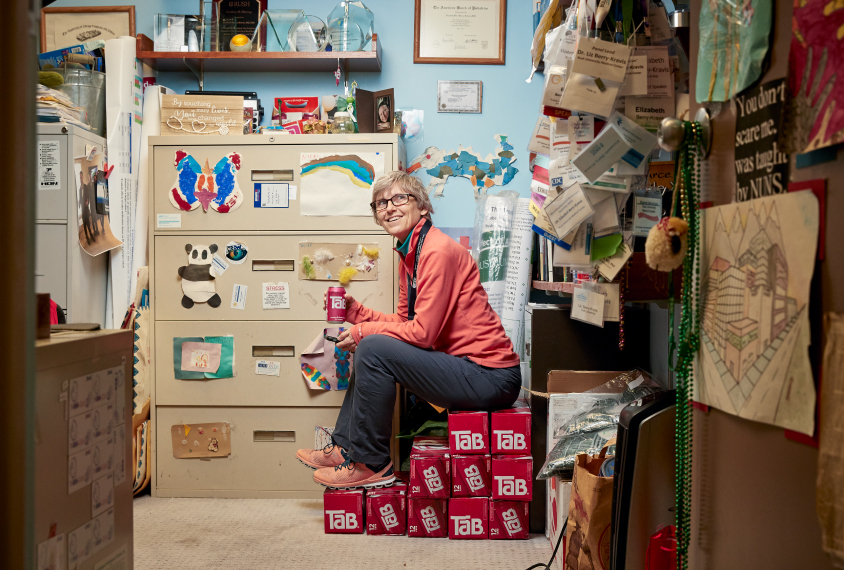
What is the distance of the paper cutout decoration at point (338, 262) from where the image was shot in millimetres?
2305

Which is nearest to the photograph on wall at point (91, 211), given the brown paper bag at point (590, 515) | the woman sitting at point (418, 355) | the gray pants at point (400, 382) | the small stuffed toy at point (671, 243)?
the woman sitting at point (418, 355)

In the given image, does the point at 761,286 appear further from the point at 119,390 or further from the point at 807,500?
the point at 119,390

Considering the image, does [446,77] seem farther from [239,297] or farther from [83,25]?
[83,25]

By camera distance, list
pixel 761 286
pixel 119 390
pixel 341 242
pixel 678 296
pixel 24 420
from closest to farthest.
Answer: pixel 24 420
pixel 761 286
pixel 119 390
pixel 678 296
pixel 341 242

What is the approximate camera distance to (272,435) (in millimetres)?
2334

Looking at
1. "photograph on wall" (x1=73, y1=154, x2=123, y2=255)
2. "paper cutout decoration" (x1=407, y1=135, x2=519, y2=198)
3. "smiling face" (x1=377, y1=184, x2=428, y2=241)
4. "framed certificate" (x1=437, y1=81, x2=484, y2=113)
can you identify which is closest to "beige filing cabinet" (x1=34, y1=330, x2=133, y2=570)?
"smiling face" (x1=377, y1=184, x2=428, y2=241)

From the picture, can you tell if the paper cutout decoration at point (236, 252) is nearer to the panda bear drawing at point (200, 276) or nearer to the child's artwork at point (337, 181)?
the panda bear drawing at point (200, 276)

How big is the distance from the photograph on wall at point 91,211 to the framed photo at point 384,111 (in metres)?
1.10

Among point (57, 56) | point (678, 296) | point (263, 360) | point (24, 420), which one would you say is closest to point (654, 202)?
point (678, 296)

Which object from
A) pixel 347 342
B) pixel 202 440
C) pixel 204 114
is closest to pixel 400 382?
pixel 347 342

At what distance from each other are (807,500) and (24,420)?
63 centimetres

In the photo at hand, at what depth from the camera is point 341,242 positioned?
231 centimetres

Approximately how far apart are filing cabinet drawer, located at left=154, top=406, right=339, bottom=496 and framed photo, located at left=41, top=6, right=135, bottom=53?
171cm

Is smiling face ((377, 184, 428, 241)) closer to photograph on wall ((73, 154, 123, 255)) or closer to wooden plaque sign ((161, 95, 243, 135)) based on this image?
wooden plaque sign ((161, 95, 243, 135))
